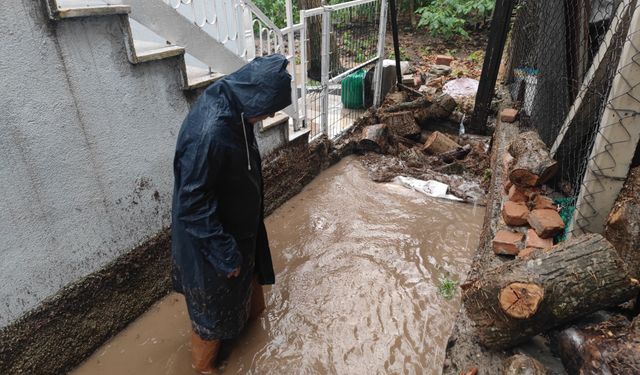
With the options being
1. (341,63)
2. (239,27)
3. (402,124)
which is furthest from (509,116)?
(239,27)

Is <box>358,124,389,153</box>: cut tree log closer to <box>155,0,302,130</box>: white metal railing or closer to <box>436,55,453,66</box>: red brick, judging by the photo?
<box>155,0,302,130</box>: white metal railing

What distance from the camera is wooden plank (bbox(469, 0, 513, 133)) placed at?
5508 mm

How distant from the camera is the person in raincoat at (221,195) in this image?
86.7 inches

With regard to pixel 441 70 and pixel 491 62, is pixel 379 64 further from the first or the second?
pixel 441 70

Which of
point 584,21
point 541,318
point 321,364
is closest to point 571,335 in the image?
point 541,318

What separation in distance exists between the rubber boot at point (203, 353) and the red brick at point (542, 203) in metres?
2.55

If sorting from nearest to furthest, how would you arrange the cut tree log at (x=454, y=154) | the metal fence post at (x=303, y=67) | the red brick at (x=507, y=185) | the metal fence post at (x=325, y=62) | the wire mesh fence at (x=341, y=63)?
the red brick at (x=507, y=185) → the metal fence post at (x=303, y=67) → the metal fence post at (x=325, y=62) → the wire mesh fence at (x=341, y=63) → the cut tree log at (x=454, y=154)

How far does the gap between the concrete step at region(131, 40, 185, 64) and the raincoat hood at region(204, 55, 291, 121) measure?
3.23 ft

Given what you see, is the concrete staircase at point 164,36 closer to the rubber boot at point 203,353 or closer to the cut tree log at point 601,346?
the rubber boot at point 203,353

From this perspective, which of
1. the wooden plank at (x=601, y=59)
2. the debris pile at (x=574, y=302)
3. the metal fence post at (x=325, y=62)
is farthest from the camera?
the metal fence post at (x=325, y=62)

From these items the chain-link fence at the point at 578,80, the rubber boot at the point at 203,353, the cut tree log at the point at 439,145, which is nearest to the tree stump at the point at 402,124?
the cut tree log at the point at 439,145

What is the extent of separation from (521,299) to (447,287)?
5.45 ft

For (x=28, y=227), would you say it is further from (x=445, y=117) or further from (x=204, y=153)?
(x=445, y=117)

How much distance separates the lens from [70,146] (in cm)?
261
